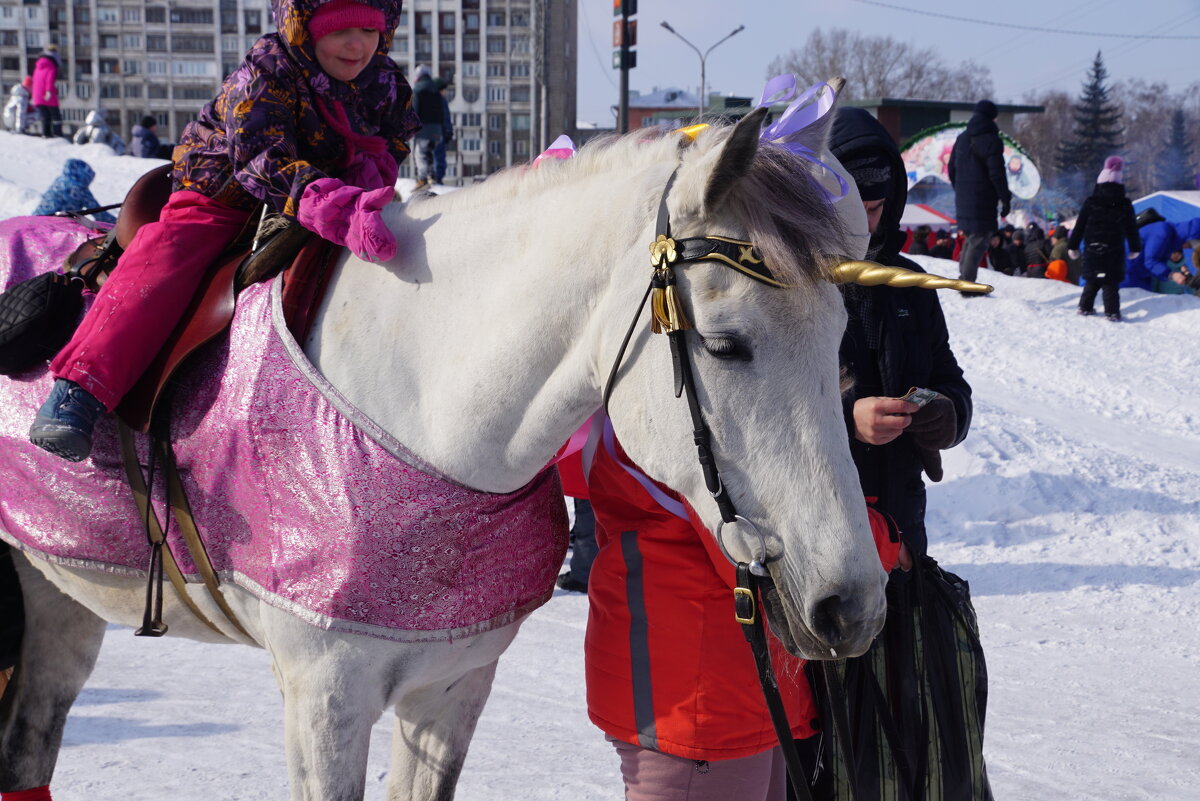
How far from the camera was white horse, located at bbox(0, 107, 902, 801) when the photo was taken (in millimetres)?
1653

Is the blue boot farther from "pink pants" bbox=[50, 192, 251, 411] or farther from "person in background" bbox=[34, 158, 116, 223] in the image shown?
"person in background" bbox=[34, 158, 116, 223]

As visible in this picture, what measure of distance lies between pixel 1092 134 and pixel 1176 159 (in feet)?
39.1

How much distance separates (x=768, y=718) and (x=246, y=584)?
1069 mm

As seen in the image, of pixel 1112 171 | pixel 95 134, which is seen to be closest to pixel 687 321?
pixel 1112 171

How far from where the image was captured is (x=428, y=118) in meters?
16.9

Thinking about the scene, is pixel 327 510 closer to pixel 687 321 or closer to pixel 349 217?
pixel 349 217

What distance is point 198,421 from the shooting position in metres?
2.09

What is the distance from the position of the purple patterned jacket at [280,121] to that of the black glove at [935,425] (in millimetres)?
1395

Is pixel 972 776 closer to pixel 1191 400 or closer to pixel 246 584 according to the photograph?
pixel 246 584

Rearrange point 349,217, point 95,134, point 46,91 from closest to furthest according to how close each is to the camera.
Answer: point 349,217 < point 95,134 < point 46,91

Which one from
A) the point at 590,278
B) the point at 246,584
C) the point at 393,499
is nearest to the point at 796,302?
the point at 590,278

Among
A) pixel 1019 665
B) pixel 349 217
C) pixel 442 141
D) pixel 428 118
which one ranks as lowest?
pixel 1019 665

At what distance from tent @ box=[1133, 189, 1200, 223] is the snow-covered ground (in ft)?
34.7

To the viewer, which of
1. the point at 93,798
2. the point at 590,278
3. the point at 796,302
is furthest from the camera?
the point at 93,798
